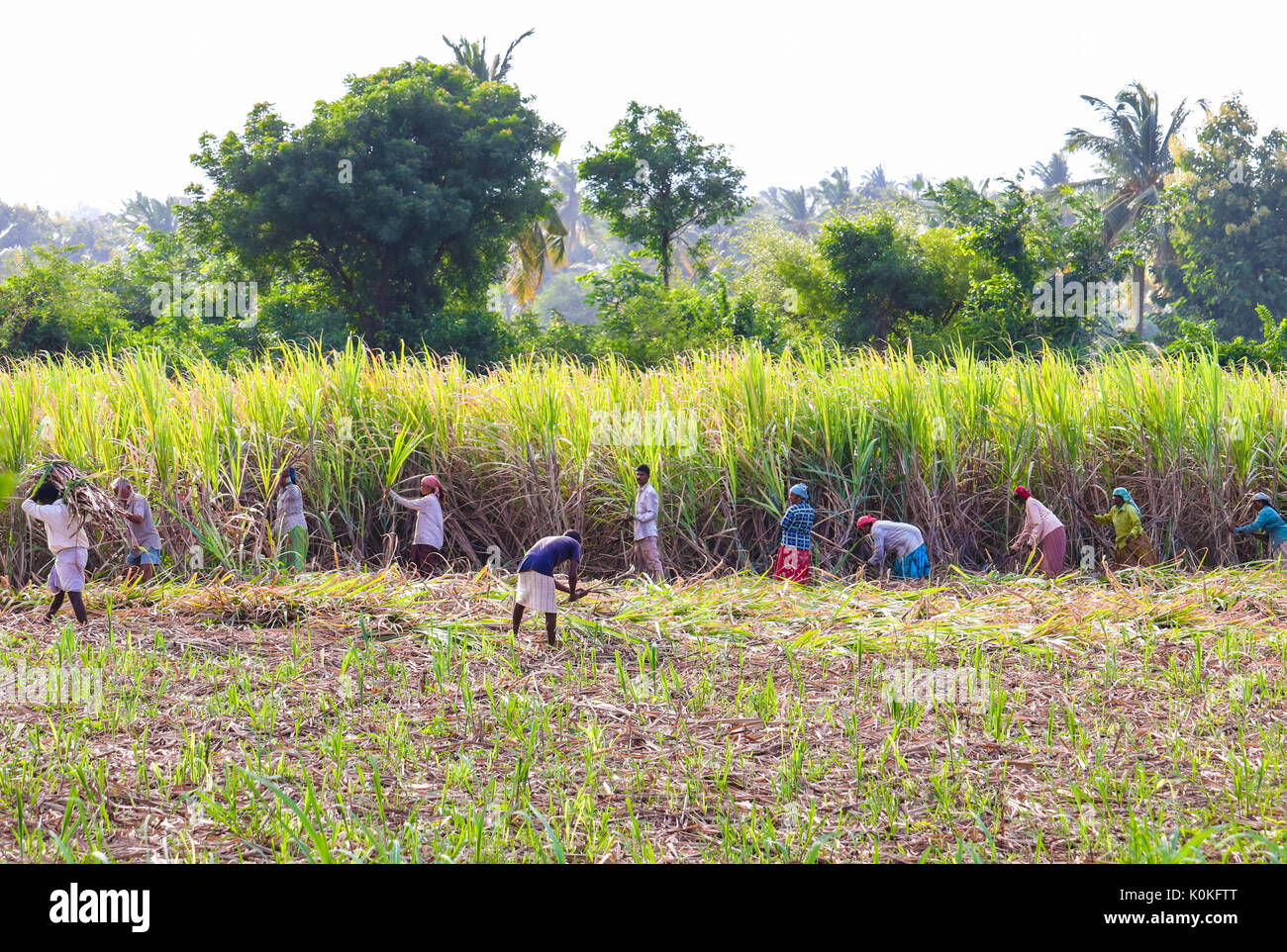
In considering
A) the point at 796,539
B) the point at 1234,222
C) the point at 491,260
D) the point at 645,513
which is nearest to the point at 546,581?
the point at 645,513

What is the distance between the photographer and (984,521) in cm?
976

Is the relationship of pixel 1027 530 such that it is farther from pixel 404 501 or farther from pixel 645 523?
pixel 404 501

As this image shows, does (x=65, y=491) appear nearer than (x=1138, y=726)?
No

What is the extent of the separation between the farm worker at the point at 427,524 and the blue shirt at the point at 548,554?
9.42 feet

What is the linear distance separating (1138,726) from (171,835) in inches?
150

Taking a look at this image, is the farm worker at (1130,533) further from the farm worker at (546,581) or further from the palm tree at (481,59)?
the palm tree at (481,59)

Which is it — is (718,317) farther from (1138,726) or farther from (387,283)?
(1138,726)

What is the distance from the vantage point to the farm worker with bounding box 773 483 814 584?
845 cm

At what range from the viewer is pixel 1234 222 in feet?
92.0

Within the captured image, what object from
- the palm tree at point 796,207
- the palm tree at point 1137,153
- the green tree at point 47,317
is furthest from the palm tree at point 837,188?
the green tree at point 47,317

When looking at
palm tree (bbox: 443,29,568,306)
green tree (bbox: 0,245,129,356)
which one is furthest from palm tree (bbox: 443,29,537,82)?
green tree (bbox: 0,245,129,356)

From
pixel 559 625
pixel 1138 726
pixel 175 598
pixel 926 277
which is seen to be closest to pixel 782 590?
pixel 559 625

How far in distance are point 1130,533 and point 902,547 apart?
6.72 ft

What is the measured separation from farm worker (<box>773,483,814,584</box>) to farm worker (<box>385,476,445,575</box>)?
107 inches
